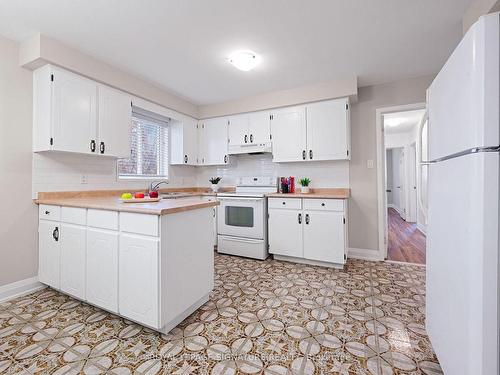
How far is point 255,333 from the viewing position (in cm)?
168

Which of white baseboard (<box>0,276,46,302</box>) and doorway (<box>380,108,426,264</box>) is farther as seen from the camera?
doorway (<box>380,108,426,264</box>)

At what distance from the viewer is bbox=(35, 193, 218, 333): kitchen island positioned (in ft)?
5.23

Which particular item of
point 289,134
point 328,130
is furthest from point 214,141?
point 328,130

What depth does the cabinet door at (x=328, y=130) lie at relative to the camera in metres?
3.18

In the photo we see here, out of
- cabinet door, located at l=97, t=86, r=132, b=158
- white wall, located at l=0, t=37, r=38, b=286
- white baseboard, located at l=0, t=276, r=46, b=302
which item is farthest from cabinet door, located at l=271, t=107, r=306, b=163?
white baseboard, located at l=0, t=276, r=46, b=302

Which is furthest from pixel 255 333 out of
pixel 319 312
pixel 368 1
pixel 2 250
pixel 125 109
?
pixel 125 109

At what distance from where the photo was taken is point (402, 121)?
5.44m

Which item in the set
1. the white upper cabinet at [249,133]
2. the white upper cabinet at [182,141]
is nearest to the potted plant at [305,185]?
the white upper cabinet at [249,133]

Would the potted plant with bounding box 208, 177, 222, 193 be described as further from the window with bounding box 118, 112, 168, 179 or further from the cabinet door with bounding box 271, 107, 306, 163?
the cabinet door with bounding box 271, 107, 306, 163

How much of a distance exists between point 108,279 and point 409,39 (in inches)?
133

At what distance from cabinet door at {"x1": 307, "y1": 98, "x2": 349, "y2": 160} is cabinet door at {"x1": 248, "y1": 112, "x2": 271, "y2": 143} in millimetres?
631

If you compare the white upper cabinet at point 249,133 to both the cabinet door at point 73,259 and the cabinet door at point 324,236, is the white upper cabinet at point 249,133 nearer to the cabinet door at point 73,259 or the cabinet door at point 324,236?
the cabinet door at point 324,236

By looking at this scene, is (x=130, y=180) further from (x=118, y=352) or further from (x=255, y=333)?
(x=255, y=333)

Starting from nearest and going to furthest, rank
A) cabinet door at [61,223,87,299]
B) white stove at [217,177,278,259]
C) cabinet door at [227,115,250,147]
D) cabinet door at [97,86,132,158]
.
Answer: cabinet door at [61,223,87,299]
cabinet door at [97,86,132,158]
white stove at [217,177,278,259]
cabinet door at [227,115,250,147]
